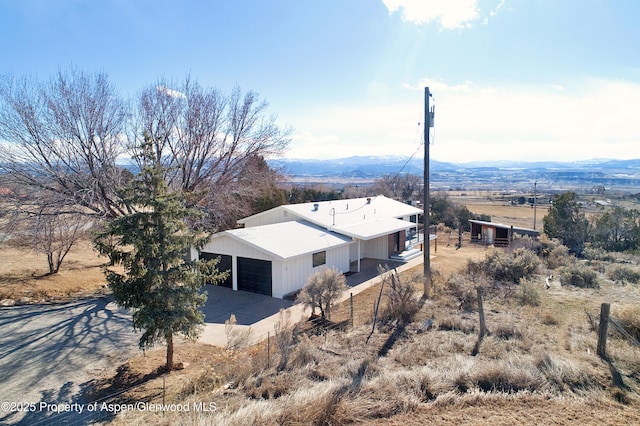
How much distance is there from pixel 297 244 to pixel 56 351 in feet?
31.0

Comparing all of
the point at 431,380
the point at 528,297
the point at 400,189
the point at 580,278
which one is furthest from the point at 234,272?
the point at 400,189

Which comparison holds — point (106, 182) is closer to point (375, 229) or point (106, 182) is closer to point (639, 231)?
point (375, 229)

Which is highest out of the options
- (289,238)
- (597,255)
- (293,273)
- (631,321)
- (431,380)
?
(289,238)

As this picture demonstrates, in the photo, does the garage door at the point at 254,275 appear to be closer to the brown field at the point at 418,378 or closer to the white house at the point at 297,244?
the white house at the point at 297,244

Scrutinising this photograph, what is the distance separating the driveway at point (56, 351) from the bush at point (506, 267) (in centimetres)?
1365

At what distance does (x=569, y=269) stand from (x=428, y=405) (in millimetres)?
13685

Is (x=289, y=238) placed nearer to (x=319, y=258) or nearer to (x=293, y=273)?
(x=319, y=258)

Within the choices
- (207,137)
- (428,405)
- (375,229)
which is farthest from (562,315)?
(207,137)

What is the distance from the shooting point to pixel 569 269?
1653 cm

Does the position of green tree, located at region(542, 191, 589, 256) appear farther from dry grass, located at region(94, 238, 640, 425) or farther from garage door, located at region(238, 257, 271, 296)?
garage door, located at region(238, 257, 271, 296)

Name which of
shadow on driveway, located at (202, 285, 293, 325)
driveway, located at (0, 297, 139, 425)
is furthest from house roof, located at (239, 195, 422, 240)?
driveway, located at (0, 297, 139, 425)

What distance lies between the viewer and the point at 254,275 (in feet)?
54.3

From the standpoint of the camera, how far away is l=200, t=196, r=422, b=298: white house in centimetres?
1609

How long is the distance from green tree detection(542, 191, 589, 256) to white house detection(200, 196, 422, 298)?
1073 centimetres
